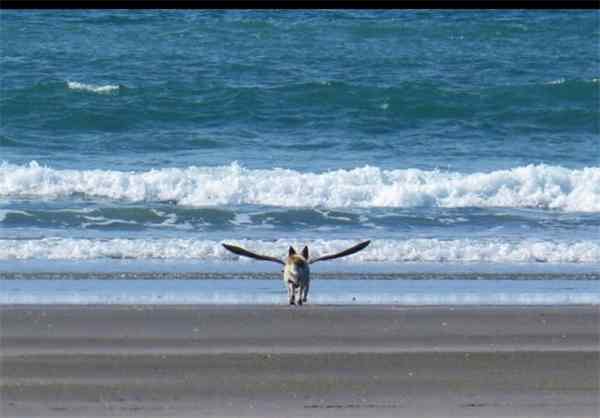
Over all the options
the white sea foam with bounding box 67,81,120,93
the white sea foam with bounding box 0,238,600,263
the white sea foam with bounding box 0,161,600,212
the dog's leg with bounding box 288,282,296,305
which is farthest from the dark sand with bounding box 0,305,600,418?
the white sea foam with bounding box 67,81,120,93

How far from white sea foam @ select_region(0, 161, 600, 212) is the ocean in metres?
0.04

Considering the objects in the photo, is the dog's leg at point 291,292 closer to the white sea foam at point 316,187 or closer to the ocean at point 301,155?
the ocean at point 301,155

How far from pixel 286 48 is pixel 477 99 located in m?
5.02

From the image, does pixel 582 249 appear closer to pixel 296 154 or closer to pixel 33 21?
pixel 296 154

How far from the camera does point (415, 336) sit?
718 centimetres

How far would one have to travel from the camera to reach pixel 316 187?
14.5 m

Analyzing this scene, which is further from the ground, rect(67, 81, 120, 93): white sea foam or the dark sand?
rect(67, 81, 120, 93): white sea foam

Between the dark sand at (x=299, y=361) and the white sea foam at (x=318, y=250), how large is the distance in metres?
2.68

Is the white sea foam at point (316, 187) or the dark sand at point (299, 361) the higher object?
the dark sand at point (299, 361)

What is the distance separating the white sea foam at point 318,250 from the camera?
1082 cm

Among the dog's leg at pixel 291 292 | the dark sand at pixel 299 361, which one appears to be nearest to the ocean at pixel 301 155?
the dog's leg at pixel 291 292

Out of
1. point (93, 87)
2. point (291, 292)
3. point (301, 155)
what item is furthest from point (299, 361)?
point (93, 87)

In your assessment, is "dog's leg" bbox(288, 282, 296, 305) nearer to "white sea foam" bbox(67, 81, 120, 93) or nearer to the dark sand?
the dark sand

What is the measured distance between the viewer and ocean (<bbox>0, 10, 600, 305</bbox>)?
10.1 meters
